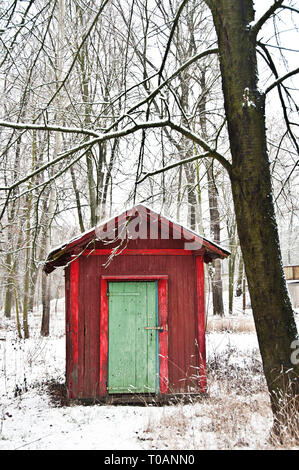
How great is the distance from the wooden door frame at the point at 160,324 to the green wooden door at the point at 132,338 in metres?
0.08

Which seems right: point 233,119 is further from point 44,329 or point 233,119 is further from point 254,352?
point 44,329

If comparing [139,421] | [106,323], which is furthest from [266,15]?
[139,421]

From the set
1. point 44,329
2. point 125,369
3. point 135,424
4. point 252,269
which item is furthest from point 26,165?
point 252,269

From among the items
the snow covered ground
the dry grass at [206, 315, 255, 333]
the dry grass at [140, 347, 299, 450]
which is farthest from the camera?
the dry grass at [206, 315, 255, 333]

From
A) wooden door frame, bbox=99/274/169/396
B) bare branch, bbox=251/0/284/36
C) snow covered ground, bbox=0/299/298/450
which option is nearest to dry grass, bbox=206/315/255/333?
snow covered ground, bbox=0/299/298/450

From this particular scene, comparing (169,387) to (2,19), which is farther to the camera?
(169,387)

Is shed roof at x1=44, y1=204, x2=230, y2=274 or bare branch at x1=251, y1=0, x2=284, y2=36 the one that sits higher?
bare branch at x1=251, y1=0, x2=284, y2=36

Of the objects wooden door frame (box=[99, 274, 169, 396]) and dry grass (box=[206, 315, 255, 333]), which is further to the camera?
dry grass (box=[206, 315, 255, 333])

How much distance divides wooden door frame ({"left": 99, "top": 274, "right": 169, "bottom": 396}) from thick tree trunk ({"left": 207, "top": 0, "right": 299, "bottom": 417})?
11.9 feet

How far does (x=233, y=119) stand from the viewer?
4551 mm

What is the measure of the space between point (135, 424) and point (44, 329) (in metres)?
10.9

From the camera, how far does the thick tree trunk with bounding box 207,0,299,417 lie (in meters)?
4.17

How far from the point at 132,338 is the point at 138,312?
19.7 inches

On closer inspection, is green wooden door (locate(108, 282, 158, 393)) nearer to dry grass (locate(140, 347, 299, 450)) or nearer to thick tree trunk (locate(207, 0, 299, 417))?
dry grass (locate(140, 347, 299, 450))
